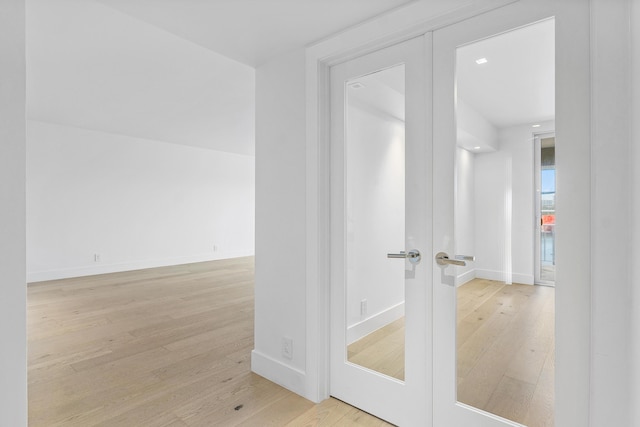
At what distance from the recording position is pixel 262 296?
232 cm

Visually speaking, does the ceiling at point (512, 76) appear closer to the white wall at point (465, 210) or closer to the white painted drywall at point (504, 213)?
the white painted drywall at point (504, 213)

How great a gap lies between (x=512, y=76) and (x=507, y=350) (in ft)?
4.21

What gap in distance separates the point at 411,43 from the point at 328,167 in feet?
2.71

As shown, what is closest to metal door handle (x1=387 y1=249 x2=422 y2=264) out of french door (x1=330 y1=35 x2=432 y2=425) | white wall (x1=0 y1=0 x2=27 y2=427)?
french door (x1=330 y1=35 x2=432 y2=425)

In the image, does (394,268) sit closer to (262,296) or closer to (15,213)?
(262,296)

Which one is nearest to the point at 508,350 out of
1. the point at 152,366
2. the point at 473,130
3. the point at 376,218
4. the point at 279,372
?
the point at 376,218

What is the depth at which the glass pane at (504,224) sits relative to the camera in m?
1.35

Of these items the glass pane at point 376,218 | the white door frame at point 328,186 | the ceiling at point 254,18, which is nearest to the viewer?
the white door frame at point 328,186

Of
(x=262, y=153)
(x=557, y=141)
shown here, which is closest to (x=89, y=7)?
(x=262, y=153)

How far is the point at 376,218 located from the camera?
1885 mm

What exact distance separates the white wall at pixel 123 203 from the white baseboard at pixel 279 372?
203 inches

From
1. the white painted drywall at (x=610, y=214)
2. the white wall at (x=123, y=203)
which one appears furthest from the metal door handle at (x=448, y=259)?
the white wall at (x=123, y=203)

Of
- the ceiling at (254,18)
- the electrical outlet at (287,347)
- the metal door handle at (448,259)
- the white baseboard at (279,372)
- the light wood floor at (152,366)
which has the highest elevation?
the ceiling at (254,18)

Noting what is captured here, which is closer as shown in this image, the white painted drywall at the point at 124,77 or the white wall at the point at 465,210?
the white wall at the point at 465,210
